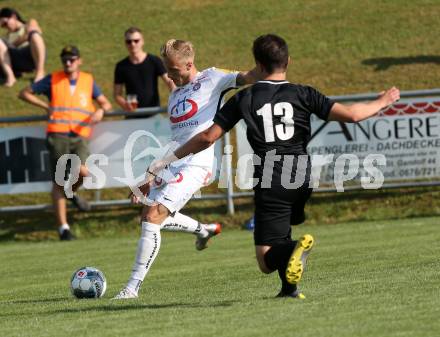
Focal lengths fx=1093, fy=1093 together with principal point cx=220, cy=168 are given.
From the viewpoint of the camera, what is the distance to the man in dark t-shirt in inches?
602

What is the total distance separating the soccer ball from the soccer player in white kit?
0.49 metres

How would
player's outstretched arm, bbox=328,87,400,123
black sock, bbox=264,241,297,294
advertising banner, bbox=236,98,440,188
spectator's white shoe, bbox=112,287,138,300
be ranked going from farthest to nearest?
advertising banner, bbox=236,98,440,188 < spectator's white shoe, bbox=112,287,138,300 < black sock, bbox=264,241,297,294 < player's outstretched arm, bbox=328,87,400,123

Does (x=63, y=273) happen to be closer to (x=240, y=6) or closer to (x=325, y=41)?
(x=325, y=41)

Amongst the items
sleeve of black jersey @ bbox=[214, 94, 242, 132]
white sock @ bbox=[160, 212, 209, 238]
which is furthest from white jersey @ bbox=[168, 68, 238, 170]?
sleeve of black jersey @ bbox=[214, 94, 242, 132]

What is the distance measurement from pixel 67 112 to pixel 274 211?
829cm

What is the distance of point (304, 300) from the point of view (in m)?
7.36

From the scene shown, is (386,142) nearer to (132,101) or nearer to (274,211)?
(132,101)

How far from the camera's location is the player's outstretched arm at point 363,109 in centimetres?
704

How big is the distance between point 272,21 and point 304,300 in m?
17.1

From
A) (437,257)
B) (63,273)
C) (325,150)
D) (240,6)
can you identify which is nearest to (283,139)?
(437,257)

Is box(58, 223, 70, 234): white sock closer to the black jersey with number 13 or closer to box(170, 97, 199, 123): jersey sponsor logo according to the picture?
box(170, 97, 199, 123): jersey sponsor logo

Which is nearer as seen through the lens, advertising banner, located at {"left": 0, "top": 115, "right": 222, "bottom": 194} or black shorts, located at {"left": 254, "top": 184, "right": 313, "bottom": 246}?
black shorts, located at {"left": 254, "top": 184, "right": 313, "bottom": 246}

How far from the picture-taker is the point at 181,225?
9.80 metres

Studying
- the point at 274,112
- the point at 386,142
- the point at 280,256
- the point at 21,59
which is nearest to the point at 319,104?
the point at 274,112
